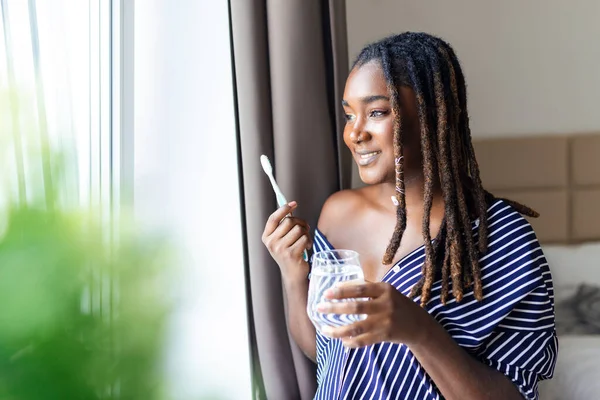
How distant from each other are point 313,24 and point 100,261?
893mm

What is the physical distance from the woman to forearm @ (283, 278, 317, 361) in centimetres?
8

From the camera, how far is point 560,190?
1743 millimetres

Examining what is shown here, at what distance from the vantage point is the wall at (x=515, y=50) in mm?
1646

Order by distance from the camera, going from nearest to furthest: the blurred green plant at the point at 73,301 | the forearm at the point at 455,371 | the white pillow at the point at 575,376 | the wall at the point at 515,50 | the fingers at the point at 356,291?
the blurred green plant at the point at 73,301 < the fingers at the point at 356,291 < the forearm at the point at 455,371 < the white pillow at the point at 575,376 < the wall at the point at 515,50

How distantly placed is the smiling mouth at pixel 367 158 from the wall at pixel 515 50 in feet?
2.52

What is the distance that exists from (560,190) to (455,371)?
1.08m

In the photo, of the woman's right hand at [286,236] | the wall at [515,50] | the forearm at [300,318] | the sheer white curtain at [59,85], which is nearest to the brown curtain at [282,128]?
the forearm at [300,318]

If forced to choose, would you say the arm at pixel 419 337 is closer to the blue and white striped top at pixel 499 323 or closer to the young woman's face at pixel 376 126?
the blue and white striped top at pixel 499 323

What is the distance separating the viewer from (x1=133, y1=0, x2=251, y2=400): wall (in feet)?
3.81

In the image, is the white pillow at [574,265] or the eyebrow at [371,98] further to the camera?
the white pillow at [574,265]

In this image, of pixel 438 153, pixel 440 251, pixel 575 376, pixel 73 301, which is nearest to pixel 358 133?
pixel 438 153

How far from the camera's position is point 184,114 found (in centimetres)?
120

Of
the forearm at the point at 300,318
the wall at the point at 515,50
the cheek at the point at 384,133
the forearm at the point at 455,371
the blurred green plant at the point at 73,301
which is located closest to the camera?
the blurred green plant at the point at 73,301

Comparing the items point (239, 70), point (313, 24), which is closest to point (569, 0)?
point (313, 24)
